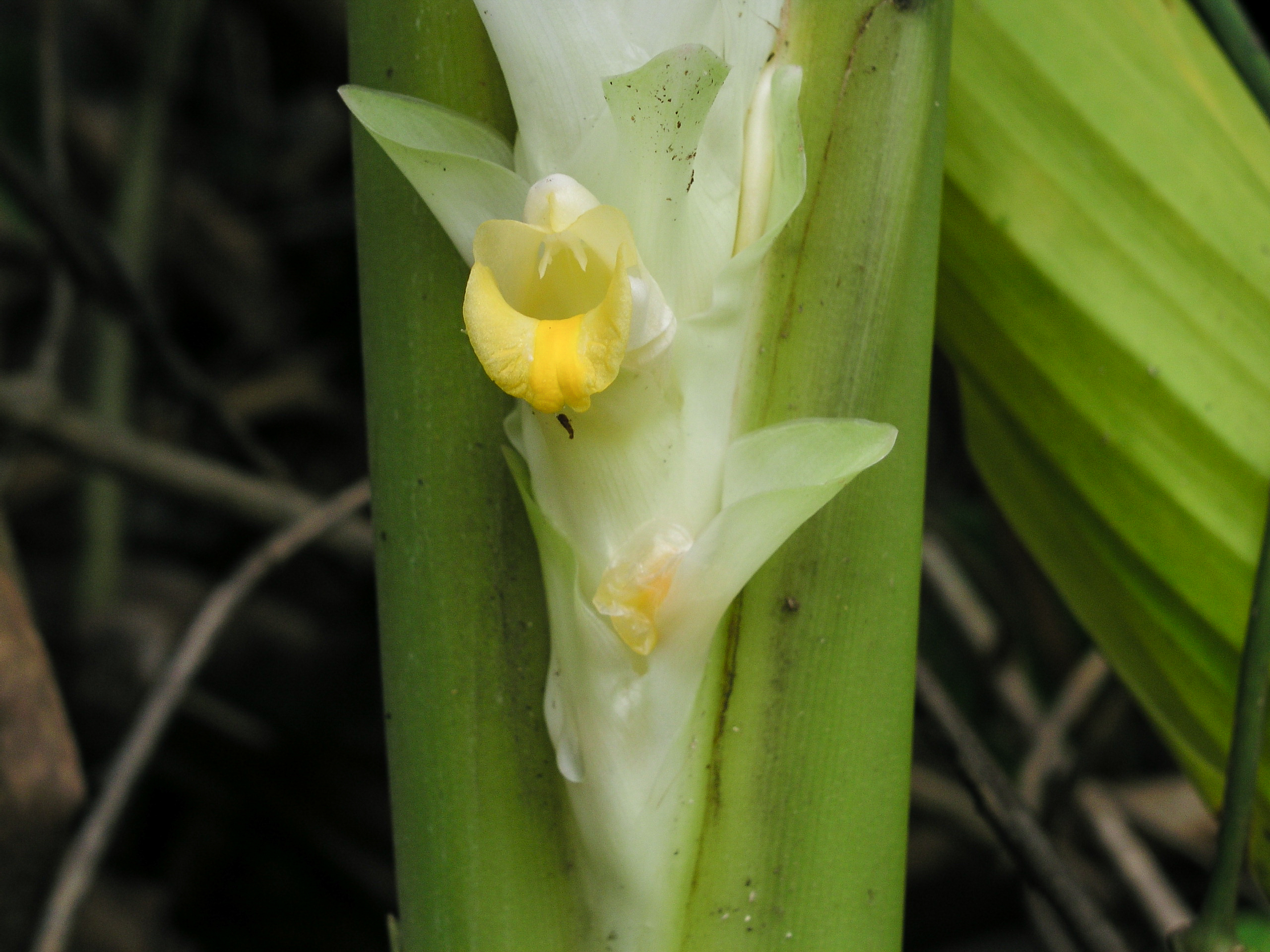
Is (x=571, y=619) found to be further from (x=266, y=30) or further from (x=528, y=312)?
(x=266, y=30)

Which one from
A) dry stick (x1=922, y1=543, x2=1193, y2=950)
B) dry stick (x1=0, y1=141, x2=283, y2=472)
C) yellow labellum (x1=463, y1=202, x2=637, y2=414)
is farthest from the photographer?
dry stick (x1=0, y1=141, x2=283, y2=472)

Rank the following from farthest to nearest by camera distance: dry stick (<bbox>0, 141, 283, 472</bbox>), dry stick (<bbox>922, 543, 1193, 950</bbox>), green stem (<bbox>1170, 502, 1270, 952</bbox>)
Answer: dry stick (<bbox>0, 141, 283, 472</bbox>)
dry stick (<bbox>922, 543, 1193, 950</bbox>)
green stem (<bbox>1170, 502, 1270, 952</bbox>)

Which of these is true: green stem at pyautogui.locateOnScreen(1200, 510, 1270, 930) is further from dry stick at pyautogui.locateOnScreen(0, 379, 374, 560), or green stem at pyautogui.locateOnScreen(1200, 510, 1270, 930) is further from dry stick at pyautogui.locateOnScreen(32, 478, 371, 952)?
dry stick at pyautogui.locateOnScreen(0, 379, 374, 560)

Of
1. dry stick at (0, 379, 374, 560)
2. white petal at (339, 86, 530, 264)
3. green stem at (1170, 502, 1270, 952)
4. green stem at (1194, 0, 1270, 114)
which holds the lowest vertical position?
green stem at (1170, 502, 1270, 952)

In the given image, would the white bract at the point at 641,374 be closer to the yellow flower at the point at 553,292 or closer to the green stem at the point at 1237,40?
the yellow flower at the point at 553,292

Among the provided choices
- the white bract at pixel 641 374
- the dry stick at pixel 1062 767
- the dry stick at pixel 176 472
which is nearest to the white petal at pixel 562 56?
the white bract at pixel 641 374

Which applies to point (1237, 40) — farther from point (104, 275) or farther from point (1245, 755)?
point (104, 275)

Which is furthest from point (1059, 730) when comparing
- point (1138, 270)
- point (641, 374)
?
point (641, 374)

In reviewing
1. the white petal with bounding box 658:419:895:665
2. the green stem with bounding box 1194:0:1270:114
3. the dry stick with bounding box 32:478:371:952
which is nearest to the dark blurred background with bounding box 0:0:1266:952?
the dry stick with bounding box 32:478:371:952
